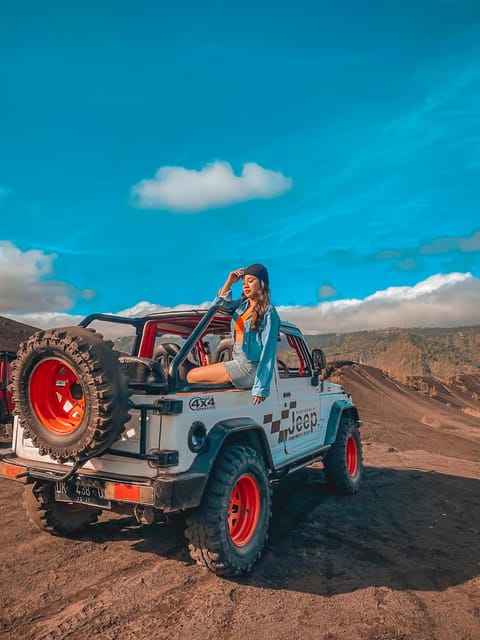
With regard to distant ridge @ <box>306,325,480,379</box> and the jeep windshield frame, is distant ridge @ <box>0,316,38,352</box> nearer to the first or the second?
the jeep windshield frame

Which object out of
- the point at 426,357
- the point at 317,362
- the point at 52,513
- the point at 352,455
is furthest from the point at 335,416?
the point at 426,357

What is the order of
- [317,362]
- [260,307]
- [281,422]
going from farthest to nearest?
[317,362] → [281,422] → [260,307]

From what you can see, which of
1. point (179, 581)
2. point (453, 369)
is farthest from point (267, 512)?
point (453, 369)

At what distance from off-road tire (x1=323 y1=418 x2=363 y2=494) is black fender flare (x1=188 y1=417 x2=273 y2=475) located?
2.32 metres

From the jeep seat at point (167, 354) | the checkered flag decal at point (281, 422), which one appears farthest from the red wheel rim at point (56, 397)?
the checkered flag decal at point (281, 422)

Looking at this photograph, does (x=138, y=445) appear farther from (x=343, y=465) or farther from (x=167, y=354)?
(x=343, y=465)

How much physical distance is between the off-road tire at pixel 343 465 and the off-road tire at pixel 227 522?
232 cm

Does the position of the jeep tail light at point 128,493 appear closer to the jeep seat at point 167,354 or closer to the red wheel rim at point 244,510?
the red wheel rim at point 244,510

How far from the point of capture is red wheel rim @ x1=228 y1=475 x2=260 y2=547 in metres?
3.76

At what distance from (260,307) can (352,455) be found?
3480 mm

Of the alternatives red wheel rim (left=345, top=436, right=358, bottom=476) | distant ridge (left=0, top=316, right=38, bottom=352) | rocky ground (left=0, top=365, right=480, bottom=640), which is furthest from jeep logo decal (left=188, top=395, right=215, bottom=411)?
distant ridge (left=0, top=316, right=38, bottom=352)

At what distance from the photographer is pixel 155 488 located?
305 cm

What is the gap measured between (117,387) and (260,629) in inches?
69.1

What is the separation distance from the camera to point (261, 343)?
13.6 feet
